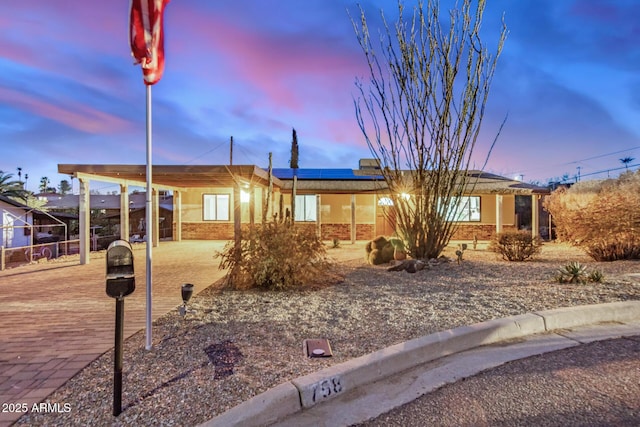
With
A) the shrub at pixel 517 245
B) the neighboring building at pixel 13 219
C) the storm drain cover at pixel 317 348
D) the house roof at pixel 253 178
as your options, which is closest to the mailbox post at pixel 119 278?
the storm drain cover at pixel 317 348

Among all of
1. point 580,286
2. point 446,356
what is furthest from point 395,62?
point 446,356

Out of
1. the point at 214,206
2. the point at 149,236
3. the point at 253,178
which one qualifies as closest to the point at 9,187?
the point at 214,206

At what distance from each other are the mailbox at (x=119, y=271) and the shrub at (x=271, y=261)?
11.6 ft

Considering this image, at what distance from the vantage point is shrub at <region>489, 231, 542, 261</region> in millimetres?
8812

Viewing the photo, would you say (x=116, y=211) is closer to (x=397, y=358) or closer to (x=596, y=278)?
(x=397, y=358)

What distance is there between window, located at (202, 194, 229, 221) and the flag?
14.5 metres

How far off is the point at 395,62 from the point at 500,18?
2390mm

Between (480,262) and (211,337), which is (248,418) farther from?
(480,262)

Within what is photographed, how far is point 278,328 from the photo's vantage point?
3986mm

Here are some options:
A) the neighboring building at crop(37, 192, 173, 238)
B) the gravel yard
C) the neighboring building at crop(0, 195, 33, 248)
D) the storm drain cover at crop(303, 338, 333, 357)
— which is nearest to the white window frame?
the neighboring building at crop(37, 192, 173, 238)

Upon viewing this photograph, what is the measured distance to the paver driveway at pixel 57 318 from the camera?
2813 millimetres

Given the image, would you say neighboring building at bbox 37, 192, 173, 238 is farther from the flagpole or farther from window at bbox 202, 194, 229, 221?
the flagpole

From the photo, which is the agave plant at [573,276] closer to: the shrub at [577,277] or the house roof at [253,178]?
the shrub at [577,277]

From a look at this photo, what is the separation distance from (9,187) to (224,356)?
91.0 feet
